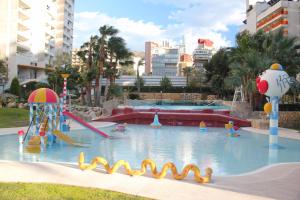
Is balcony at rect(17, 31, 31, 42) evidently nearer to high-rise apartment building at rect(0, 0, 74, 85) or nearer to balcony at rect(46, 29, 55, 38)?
high-rise apartment building at rect(0, 0, 74, 85)

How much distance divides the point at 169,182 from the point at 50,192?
266 cm

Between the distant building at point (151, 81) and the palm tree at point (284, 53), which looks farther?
the distant building at point (151, 81)

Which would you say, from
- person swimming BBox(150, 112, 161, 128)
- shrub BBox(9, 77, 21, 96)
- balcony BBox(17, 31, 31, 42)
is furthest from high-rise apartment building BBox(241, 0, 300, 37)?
balcony BBox(17, 31, 31, 42)

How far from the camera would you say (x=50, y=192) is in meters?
6.05

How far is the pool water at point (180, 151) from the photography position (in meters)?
11.2

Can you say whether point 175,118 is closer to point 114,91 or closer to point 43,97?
point 114,91

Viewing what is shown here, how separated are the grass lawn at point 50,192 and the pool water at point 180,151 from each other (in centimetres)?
399

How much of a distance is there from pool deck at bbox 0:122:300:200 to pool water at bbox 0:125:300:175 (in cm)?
203

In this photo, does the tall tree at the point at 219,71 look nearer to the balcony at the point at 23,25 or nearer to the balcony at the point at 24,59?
the balcony at the point at 24,59

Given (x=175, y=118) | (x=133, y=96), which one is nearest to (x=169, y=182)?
(x=175, y=118)

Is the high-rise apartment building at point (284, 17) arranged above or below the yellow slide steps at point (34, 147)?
above

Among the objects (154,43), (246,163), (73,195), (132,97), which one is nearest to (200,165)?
(246,163)

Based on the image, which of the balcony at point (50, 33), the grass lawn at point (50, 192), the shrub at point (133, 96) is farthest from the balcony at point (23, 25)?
the grass lawn at point (50, 192)

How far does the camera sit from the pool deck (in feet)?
21.1
